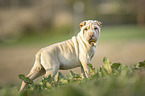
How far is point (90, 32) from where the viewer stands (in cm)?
340

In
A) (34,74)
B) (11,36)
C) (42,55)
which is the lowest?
(11,36)

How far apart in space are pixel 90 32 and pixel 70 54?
0.40 meters

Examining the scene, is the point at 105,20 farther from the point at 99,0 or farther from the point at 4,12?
the point at 4,12

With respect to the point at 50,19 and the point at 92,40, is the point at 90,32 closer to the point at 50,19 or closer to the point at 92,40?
the point at 92,40

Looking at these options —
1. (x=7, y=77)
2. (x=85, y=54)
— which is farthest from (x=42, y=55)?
(x=7, y=77)

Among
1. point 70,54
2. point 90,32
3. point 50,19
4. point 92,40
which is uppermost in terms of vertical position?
point 90,32

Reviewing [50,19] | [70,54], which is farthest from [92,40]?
[50,19]

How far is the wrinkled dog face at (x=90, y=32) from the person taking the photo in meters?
3.40

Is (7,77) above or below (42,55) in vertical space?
below

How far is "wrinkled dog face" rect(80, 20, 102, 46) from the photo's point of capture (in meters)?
3.40

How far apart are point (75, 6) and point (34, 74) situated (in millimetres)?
27758

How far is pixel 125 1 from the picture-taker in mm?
33688

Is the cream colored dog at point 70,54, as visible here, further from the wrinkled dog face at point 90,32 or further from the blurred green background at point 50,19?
the blurred green background at point 50,19

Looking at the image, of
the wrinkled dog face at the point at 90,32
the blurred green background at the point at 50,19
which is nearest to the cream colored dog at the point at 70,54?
the wrinkled dog face at the point at 90,32
